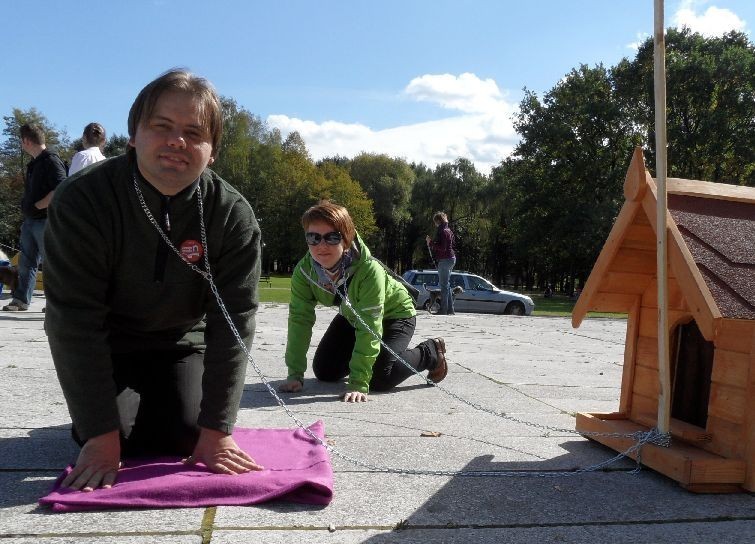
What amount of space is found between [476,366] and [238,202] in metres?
3.84

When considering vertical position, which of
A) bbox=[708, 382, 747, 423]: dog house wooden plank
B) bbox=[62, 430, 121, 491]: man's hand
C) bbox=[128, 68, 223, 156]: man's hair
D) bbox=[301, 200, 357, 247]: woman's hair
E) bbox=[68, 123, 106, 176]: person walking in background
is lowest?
bbox=[62, 430, 121, 491]: man's hand

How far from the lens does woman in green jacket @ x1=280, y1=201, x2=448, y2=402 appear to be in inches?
176

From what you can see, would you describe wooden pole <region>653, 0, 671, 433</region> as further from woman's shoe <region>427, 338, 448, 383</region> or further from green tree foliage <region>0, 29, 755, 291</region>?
green tree foliage <region>0, 29, 755, 291</region>

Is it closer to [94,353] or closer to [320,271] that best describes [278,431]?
[94,353]

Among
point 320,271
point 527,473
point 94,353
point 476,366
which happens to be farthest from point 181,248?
point 476,366

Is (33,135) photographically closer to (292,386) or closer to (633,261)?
(292,386)

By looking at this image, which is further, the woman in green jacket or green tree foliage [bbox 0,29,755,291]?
green tree foliage [bbox 0,29,755,291]

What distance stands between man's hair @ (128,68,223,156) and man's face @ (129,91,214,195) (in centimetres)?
2

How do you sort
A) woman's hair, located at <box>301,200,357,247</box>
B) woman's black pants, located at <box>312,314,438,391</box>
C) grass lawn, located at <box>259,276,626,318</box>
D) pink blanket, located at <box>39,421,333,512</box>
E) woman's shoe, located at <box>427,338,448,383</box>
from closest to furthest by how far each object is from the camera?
1. pink blanket, located at <box>39,421,333,512</box>
2. woman's hair, located at <box>301,200,357,247</box>
3. woman's black pants, located at <box>312,314,438,391</box>
4. woman's shoe, located at <box>427,338,448,383</box>
5. grass lawn, located at <box>259,276,626,318</box>

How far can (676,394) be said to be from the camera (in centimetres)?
319

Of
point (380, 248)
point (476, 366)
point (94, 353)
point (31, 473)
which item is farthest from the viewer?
point (380, 248)

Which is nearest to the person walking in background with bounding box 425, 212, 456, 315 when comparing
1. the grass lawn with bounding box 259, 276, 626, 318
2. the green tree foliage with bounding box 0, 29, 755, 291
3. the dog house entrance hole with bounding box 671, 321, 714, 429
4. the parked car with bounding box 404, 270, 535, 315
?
the grass lawn with bounding box 259, 276, 626, 318

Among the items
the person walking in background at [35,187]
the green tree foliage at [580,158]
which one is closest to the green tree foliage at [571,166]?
the green tree foliage at [580,158]

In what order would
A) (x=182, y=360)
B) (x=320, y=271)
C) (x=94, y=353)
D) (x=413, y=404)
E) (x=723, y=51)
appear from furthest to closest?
(x=723, y=51) → (x=320, y=271) → (x=413, y=404) → (x=182, y=360) → (x=94, y=353)
